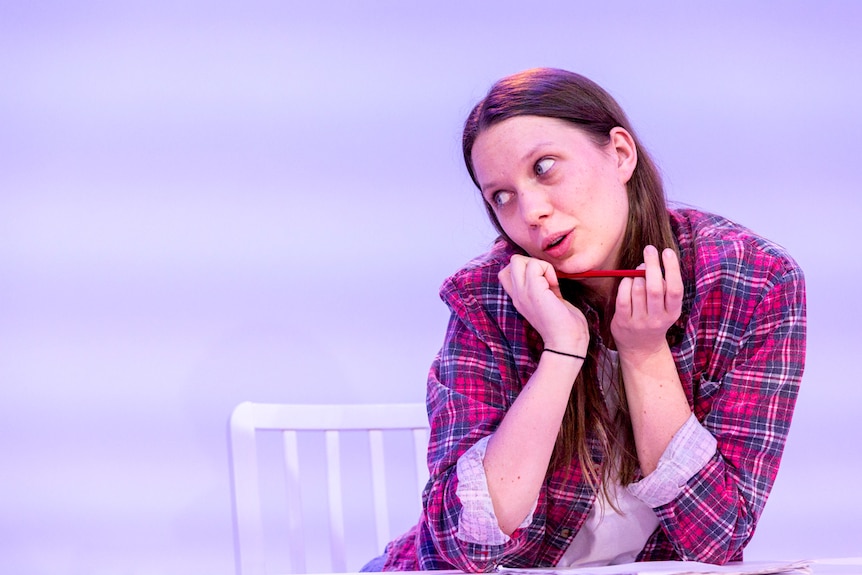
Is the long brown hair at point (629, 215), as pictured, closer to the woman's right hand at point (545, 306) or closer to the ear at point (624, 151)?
the ear at point (624, 151)

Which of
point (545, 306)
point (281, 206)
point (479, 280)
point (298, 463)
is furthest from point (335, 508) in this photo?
point (281, 206)

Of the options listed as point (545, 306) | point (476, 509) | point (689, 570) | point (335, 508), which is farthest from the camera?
point (335, 508)

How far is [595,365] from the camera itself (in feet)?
4.73

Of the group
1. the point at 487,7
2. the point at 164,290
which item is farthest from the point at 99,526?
the point at 487,7

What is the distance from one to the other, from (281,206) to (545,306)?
137cm

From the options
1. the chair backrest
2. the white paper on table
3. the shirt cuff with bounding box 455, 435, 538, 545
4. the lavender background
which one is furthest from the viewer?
the lavender background

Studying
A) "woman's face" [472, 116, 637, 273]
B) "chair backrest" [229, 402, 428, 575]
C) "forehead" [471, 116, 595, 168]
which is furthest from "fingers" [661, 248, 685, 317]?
"chair backrest" [229, 402, 428, 575]

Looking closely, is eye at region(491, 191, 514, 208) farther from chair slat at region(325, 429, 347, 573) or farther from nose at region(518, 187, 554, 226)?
chair slat at region(325, 429, 347, 573)

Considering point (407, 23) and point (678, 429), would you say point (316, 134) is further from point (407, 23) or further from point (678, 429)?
point (678, 429)

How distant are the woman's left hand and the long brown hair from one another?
129 mm

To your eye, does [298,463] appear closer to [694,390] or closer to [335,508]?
[335,508]

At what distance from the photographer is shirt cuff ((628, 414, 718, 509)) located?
4.12ft

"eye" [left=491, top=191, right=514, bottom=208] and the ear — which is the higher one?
the ear

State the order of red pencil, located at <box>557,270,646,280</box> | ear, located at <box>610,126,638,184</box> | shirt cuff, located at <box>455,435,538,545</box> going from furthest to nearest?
ear, located at <box>610,126,638,184</box> < red pencil, located at <box>557,270,646,280</box> < shirt cuff, located at <box>455,435,538,545</box>
